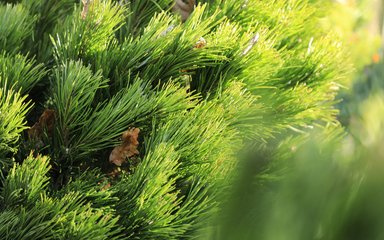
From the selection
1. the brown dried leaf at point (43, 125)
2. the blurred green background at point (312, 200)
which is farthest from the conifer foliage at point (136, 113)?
the blurred green background at point (312, 200)

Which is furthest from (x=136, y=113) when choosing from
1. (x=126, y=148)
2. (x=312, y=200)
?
(x=312, y=200)

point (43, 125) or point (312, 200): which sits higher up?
point (312, 200)

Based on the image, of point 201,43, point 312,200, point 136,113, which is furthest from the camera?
point 201,43

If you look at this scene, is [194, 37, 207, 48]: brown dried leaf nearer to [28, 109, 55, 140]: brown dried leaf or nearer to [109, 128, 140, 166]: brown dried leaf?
[109, 128, 140, 166]: brown dried leaf

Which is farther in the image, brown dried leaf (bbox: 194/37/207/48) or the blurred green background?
brown dried leaf (bbox: 194/37/207/48)

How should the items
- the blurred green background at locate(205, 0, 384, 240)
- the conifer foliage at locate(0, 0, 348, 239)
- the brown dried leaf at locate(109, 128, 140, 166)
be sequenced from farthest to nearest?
1. the brown dried leaf at locate(109, 128, 140, 166)
2. the conifer foliage at locate(0, 0, 348, 239)
3. the blurred green background at locate(205, 0, 384, 240)

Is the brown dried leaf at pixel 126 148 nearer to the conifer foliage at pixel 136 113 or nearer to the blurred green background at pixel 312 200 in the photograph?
the conifer foliage at pixel 136 113

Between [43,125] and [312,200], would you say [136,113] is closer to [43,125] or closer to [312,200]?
[43,125]

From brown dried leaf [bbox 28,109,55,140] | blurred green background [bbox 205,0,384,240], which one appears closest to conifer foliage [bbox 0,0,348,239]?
brown dried leaf [bbox 28,109,55,140]
